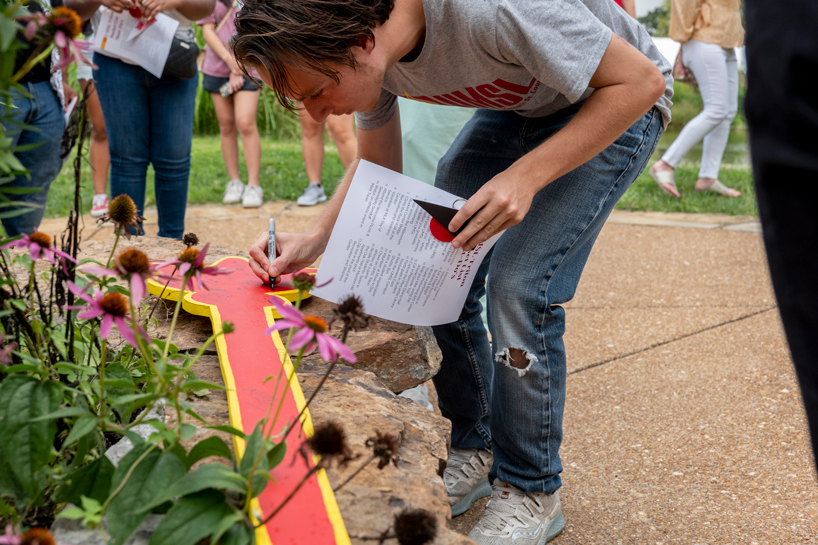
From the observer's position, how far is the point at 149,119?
119 inches

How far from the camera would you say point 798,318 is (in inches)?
22.5

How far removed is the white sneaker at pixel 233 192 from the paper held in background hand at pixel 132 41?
7.46 ft

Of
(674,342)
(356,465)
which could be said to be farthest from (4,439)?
(674,342)

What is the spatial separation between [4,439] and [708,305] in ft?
10.1

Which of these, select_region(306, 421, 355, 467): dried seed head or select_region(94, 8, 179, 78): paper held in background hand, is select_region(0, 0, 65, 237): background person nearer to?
select_region(94, 8, 179, 78): paper held in background hand

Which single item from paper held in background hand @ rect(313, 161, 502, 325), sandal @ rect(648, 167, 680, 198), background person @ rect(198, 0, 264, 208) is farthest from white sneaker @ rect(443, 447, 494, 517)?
sandal @ rect(648, 167, 680, 198)

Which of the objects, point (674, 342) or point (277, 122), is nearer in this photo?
point (674, 342)

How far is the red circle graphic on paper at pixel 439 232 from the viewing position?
151 centimetres

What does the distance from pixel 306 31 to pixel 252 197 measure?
381 cm

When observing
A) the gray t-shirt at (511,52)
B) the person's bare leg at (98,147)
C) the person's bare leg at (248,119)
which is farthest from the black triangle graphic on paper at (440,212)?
the person's bare leg at (248,119)

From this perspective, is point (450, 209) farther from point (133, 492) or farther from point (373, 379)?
point (133, 492)

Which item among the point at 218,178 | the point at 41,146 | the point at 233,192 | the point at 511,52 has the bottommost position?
the point at 218,178

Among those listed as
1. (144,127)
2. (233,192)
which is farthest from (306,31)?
(233,192)

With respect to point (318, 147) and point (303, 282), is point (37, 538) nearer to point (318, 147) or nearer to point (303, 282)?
point (303, 282)
